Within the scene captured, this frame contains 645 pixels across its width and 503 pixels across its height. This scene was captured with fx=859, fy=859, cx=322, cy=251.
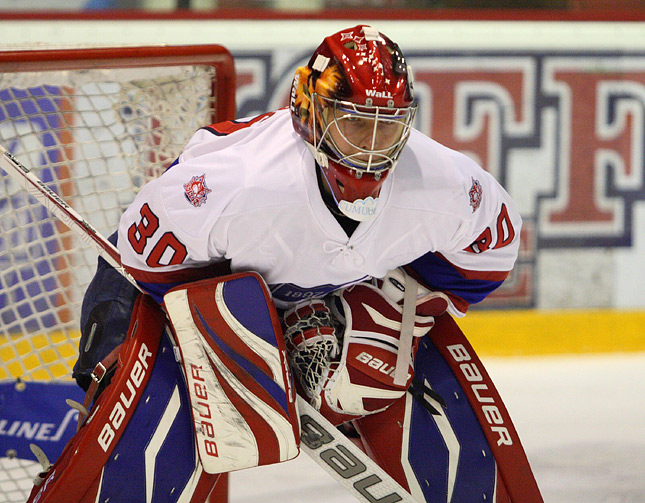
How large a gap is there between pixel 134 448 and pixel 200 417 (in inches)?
4.7

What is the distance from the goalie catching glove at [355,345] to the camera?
4.91 feet

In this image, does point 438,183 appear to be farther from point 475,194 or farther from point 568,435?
point 568,435

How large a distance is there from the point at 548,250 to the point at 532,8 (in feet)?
2.79

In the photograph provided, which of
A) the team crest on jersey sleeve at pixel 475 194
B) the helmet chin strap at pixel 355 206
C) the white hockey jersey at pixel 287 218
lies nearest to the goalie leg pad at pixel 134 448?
the white hockey jersey at pixel 287 218

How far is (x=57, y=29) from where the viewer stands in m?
2.79

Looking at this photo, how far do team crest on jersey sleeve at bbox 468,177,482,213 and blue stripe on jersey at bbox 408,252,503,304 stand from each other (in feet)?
0.52

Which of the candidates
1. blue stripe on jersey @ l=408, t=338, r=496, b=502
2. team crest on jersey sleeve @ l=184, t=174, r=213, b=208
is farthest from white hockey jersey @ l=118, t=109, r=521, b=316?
blue stripe on jersey @ l=408, t=338, r=496, b=502

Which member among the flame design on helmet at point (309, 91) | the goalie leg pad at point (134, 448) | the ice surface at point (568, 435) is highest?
the flame design on helmet at point (309, 91)

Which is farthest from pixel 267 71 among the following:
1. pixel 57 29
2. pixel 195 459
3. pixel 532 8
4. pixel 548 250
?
pixel 195 459

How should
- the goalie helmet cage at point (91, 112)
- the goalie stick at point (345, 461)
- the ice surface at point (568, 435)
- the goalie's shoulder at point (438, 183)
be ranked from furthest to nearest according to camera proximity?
the ice surface at point (568, 435), the goalie helmet cage at point (91, 112), the goalie stick at point (345, 461), the goalie's shoulder at point (438, 183)

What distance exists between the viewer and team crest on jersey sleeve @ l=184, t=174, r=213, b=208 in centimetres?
129

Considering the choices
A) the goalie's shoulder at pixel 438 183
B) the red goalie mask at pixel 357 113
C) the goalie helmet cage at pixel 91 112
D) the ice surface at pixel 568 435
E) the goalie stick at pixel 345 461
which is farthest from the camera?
the ice surface at pixel 568 435

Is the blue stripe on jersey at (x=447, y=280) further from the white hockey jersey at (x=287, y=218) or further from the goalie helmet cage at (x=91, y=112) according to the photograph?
the goalie helmet cage at (x=91, y=112)

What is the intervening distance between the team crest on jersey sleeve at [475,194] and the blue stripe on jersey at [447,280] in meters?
0.16
